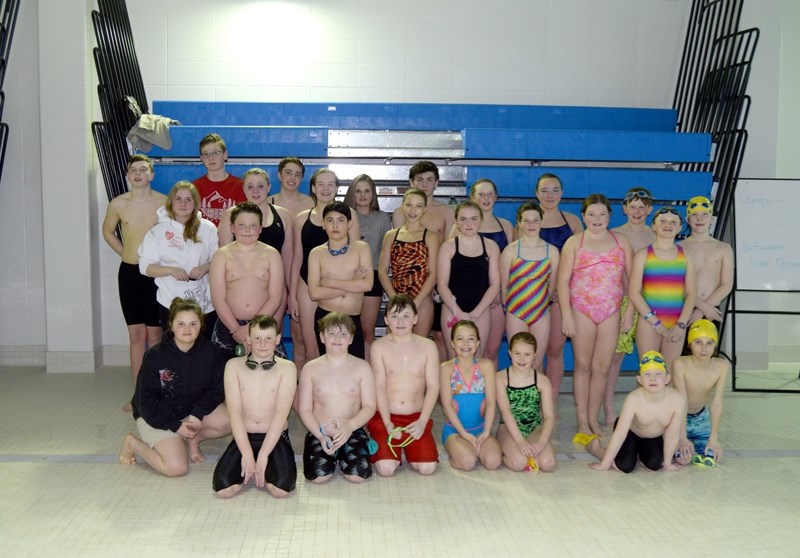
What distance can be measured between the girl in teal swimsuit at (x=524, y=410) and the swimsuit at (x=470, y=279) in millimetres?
585

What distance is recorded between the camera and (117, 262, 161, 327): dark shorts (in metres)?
5.75

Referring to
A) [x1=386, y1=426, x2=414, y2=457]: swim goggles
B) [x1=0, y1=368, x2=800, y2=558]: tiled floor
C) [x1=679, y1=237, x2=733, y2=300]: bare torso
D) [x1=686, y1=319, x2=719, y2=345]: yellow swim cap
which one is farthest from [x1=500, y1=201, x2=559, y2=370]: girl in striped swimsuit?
[x1=386, y1=426, x2=414, y2=457]: swim goggles

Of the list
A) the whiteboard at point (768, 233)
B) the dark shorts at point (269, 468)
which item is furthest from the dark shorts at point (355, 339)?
the whiteboard at point (768, 233)

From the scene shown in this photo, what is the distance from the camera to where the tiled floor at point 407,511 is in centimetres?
348

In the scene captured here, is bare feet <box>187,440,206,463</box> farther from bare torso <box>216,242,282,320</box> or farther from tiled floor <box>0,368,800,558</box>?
bare torso <box>216,242,282,320</box>

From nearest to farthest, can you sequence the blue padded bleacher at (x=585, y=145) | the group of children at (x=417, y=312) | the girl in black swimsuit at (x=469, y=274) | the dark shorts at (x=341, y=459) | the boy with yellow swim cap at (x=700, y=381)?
1. the dark shorts at (x=341, y=459)
2. the group of children at (x=417, y=312)
3. the boy with yellow swim cap at (x=700, y=381)
4. the girl in black swimsuit at (x=469, y=274)
5. the blue padded bleacher at (x=585, y=145)

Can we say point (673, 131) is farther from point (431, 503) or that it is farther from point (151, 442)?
point (151, 442)

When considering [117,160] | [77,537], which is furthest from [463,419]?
[117,160]

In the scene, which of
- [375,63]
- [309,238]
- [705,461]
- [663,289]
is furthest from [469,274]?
[375,63]

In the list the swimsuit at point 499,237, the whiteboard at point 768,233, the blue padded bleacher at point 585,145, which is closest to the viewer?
the swimsuit at point 499,237

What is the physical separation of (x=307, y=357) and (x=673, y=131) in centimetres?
464

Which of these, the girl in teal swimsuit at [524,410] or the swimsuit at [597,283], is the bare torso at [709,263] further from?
the girl in teal swimsuit at [524,410]

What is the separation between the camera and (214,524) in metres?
3.71

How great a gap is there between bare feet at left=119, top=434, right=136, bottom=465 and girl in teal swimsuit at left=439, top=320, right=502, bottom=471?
178 cm
